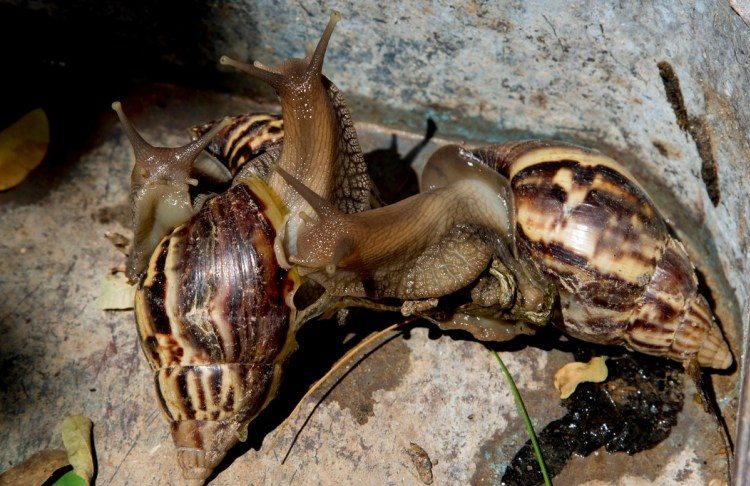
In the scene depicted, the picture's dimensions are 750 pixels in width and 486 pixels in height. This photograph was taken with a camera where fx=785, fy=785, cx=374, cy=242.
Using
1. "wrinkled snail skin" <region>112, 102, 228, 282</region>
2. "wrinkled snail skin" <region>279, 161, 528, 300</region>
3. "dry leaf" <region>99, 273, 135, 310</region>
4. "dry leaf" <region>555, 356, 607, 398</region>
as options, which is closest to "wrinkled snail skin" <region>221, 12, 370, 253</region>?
"wrinkled snail skin" <region>279, 161, 528, 300</region>

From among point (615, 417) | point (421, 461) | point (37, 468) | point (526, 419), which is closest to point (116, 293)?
point (37, 468)

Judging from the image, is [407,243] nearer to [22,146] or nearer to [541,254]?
[541,254]

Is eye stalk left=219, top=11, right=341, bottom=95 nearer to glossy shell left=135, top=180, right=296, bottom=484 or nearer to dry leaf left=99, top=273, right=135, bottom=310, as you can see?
glossy shell left=135, top=180, right=296, bottom=484

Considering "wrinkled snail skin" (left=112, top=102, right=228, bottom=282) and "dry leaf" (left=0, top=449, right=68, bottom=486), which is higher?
"wrinkled snail skin" (left=112, top=102, right=228, bottom=282)

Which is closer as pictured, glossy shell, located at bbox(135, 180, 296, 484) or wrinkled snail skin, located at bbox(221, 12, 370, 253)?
glossy shell, located at bbox(135, 180, 296, 484)

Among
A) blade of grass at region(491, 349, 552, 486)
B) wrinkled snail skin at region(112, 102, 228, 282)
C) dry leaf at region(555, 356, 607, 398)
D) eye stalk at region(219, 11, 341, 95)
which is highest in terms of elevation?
eye stalk at region(219, 11, 341, 95)

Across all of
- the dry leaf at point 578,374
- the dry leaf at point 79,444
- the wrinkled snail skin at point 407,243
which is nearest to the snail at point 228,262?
the wrinkled snail skin at point 407,243
